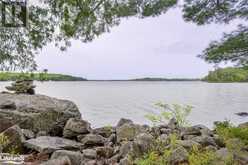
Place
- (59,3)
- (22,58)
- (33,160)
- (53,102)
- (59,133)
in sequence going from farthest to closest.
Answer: (53,102), (59,133), (33,160), (22,58), (59,3)

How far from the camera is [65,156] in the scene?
19.2ft

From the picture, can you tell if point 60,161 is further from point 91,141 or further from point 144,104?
point 144,104

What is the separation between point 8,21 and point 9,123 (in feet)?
11.8

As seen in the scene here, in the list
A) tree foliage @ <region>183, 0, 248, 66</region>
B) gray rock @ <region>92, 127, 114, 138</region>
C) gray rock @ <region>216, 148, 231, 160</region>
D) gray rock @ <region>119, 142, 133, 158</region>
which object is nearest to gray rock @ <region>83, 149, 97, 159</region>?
gray rock @ <region>119, 142, 133, 158</region>

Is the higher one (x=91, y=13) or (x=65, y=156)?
(x=91, y=13)

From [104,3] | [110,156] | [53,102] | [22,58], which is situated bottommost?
[110,156]

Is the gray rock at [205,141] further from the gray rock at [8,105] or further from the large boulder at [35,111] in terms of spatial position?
the gray rock at [8,105]

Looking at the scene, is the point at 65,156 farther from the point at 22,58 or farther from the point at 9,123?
the point at 9,123

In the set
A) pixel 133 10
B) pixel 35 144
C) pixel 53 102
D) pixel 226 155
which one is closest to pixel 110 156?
pixel 35 144

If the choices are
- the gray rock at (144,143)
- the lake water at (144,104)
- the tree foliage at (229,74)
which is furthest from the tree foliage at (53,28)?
the lake water at (144,104)

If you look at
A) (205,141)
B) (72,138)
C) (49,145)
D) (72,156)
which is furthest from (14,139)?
(205,141)

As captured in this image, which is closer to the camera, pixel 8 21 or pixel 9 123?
pixel 8 21

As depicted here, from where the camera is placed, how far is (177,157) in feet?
18.9

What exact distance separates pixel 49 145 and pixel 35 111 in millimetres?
2367
